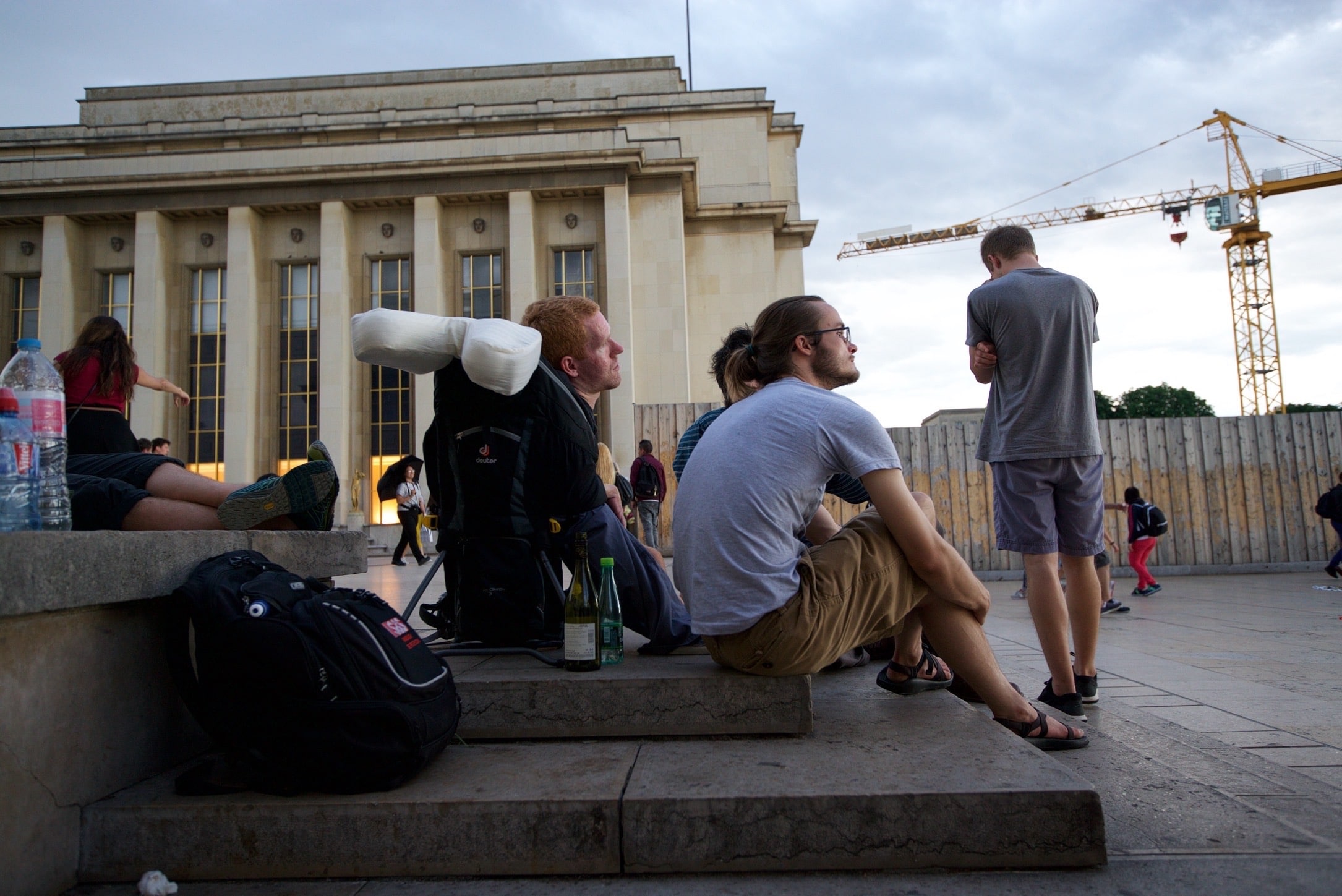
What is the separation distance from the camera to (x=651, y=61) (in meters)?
33.2

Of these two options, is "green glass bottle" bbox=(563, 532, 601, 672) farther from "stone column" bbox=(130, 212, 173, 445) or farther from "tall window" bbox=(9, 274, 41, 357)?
"tall window" bbox=(9, 274, 41, 357)

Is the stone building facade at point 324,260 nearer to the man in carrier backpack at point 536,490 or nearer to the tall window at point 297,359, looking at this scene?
the tall window at point 297,359

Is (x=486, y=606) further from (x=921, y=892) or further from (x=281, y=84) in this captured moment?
(x=281, y=84)

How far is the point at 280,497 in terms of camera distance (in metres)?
3.12

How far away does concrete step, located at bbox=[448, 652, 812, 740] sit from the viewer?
2557 mm

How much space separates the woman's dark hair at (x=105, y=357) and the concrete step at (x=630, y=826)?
8.28ft

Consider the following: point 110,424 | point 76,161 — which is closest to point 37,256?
point 76,161

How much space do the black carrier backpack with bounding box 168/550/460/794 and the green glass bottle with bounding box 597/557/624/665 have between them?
0.74m

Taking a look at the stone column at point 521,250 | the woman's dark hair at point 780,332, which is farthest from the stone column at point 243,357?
the woman's dark hair at point 780,332

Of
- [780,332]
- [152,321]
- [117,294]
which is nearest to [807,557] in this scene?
[780,332]

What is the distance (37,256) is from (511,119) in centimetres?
1629

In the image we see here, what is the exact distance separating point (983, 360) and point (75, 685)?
3.44 meters

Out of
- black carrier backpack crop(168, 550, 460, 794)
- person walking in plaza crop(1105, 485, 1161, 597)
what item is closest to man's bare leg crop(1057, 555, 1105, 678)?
black carrier backpack crop(168, 550, 460, 794)

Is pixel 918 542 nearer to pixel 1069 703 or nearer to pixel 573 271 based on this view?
pixel 1069 703
